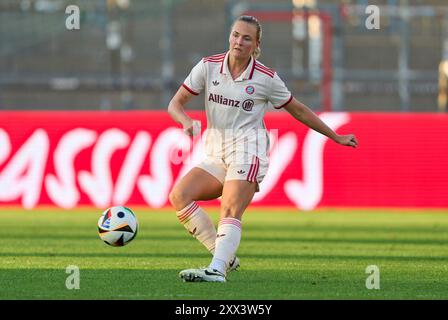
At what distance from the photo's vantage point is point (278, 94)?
9578mm

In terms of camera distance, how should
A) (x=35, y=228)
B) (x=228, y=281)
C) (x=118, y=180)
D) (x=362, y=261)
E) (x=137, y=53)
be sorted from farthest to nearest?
(x=137, y=53) → (x=118, y=180) → (x=35, y=228) → (x=362, y=261) → (x=228, y=281)

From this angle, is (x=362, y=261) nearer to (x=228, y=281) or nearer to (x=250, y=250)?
(x=250, y=250)

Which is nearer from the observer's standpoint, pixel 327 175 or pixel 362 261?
pixel 362 261

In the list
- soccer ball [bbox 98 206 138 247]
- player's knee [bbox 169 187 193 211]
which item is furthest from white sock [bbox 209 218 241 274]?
soccer ball [bbox 98 206 138 247]

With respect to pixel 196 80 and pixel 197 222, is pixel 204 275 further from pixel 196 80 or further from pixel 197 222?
pixel 196 80

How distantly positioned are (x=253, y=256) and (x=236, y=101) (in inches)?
116

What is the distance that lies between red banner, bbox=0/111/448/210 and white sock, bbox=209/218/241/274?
32.5ft

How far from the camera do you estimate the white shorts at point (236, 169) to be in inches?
370

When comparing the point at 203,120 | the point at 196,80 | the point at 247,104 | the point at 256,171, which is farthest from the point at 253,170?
the point at 203,120

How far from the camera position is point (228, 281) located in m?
9.24

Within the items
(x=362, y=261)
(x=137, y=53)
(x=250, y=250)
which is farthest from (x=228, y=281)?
(x=137, y=53)

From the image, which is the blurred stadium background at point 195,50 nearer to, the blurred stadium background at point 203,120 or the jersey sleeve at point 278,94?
the blurred stadium background at point 203,120

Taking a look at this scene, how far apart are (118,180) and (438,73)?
282 inches

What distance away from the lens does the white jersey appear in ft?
31.0
